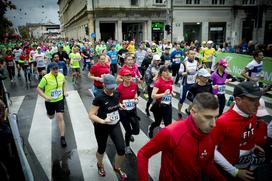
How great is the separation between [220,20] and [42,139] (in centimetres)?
3821

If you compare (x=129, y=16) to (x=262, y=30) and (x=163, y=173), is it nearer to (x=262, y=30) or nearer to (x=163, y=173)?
(x=262, y=30)

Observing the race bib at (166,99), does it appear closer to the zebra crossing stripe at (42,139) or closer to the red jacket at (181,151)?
the zebra crossing stripe at (42,139)

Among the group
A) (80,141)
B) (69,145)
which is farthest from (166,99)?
(69,145)

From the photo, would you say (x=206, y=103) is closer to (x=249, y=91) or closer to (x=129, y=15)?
(x=249, y=91)

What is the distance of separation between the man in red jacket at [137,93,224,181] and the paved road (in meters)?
2.35

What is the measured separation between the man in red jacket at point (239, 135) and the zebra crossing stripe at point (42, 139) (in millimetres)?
3372

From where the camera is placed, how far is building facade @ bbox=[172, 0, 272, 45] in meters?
36.7

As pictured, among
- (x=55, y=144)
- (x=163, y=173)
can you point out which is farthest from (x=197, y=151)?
(x=55, y=144)

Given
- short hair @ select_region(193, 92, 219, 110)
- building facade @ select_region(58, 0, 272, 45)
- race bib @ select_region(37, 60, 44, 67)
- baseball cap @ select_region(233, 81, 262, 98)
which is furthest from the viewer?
building facade @ select_region(58, 0, 272, 45)

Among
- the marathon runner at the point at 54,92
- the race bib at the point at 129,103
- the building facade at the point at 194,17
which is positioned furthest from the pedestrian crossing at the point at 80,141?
the building facade at the point at 194,17

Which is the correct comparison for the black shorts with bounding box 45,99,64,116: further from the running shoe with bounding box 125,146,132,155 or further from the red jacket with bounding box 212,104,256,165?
the red jacket with bounding box 212,104,256,165

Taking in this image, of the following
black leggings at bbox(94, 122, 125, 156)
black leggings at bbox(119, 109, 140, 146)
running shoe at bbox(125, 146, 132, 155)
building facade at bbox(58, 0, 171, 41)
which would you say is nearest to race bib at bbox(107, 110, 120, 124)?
black leggings at bbox(94, 122, 125, 156)

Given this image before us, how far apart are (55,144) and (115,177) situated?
2227mm

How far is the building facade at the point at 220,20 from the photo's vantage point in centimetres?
3672
